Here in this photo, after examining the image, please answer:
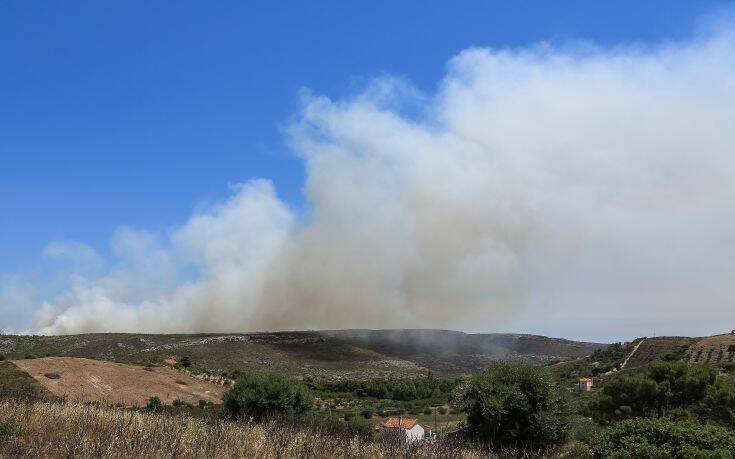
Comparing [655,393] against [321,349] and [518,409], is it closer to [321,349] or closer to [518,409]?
[518,409]

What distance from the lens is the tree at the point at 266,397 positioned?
30234 mm

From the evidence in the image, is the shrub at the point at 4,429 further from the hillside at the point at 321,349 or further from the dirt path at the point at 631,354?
the dirt path at the point at 631,354

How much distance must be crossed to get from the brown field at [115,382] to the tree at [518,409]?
3155 centimetres

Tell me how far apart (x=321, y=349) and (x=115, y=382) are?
59658mm

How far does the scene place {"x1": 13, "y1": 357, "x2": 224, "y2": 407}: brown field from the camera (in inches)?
1799

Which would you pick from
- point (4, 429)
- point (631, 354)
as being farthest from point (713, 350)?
point (4, 429)

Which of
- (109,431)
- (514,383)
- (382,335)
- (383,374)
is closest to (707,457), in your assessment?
(514,383)

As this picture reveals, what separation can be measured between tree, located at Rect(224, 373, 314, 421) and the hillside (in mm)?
42617

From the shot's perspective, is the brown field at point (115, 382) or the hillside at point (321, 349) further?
the hillside at point (321, 349)

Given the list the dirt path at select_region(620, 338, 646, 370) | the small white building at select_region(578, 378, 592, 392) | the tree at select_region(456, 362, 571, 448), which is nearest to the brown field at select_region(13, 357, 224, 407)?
the tree at select_region(456, 362, 571, 448)

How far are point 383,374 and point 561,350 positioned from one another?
5720cm

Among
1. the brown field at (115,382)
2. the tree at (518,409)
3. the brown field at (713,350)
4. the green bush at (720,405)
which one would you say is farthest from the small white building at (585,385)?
the tree at (518,409)

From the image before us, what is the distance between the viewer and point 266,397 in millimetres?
30719

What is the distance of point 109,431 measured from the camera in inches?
450
